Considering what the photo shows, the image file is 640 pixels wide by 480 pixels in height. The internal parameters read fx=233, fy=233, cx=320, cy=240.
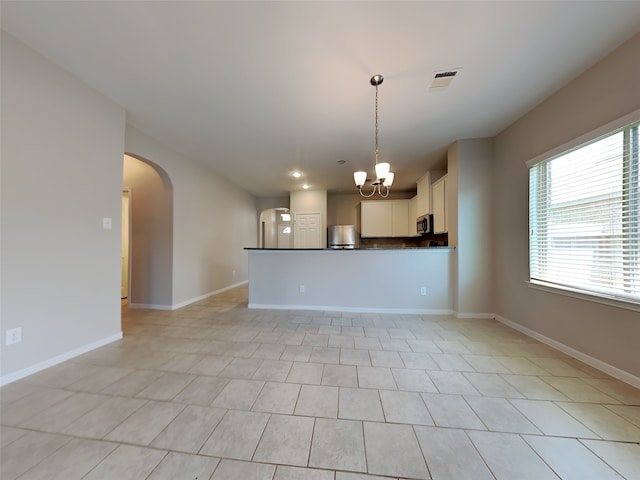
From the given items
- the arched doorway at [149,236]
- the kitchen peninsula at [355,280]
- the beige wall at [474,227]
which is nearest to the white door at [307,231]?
the kitchen peninsula at [355,280]

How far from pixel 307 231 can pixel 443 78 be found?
14.9ft

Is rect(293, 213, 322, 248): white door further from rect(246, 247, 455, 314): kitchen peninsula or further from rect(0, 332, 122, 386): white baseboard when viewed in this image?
rect(0, 332, 122, 386): white baseboard

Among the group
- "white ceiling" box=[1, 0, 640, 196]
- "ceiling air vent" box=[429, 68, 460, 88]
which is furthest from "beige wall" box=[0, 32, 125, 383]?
"ceiling air vent" box=[429, 68, 460, 88]

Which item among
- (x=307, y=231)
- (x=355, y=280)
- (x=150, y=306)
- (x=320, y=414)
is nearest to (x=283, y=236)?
(x=307, y=231)

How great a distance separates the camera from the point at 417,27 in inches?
65.7

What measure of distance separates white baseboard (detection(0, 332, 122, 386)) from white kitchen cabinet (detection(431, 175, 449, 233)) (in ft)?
15.8

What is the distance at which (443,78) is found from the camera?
7.11ft

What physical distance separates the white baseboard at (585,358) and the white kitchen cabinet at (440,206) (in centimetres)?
173

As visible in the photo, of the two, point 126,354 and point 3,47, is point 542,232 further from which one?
point 3,47

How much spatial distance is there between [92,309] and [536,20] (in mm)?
4534

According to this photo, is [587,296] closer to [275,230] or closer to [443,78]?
[443,78]

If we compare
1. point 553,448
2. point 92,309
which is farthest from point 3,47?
point 553,448

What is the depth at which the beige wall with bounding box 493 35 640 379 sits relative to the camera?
1.81m

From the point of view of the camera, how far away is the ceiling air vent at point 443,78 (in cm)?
209
